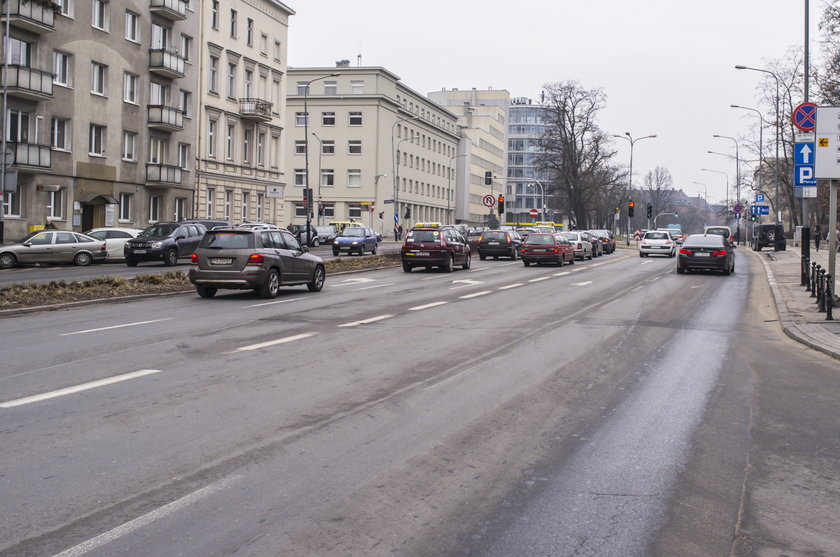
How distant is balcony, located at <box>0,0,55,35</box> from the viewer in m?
38.0

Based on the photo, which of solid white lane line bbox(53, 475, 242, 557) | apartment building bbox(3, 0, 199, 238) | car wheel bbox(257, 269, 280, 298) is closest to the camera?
solid white lane line bbox(53, 475, 242, 557)

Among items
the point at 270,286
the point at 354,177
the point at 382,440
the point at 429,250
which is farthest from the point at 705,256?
the point at 354,177

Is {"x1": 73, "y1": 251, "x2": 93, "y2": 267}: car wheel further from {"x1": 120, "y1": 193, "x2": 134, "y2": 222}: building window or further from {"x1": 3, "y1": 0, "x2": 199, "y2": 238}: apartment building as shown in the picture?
{"x1": 120, "y1": 193, "x2": 134, "y2": 222}: building window

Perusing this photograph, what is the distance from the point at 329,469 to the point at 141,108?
46.2 metres

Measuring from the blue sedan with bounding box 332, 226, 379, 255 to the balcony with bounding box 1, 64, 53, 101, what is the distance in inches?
632

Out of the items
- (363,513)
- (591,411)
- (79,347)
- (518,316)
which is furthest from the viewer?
(518,316)

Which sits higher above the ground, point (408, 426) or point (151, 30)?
point (151, 30)

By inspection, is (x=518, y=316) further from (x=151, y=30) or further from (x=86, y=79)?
(x=151, y=30)

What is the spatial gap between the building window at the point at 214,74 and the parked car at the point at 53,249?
83.3ft

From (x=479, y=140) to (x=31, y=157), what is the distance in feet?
330

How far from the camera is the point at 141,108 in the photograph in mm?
48250

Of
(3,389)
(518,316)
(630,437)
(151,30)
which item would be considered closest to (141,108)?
(151,30)

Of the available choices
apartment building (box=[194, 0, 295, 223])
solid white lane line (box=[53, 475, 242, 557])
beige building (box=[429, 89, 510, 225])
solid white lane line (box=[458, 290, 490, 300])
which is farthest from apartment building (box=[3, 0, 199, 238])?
beige building (box=[429, 89, 510, 225])

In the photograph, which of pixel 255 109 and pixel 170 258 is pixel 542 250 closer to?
pixel 170 258
